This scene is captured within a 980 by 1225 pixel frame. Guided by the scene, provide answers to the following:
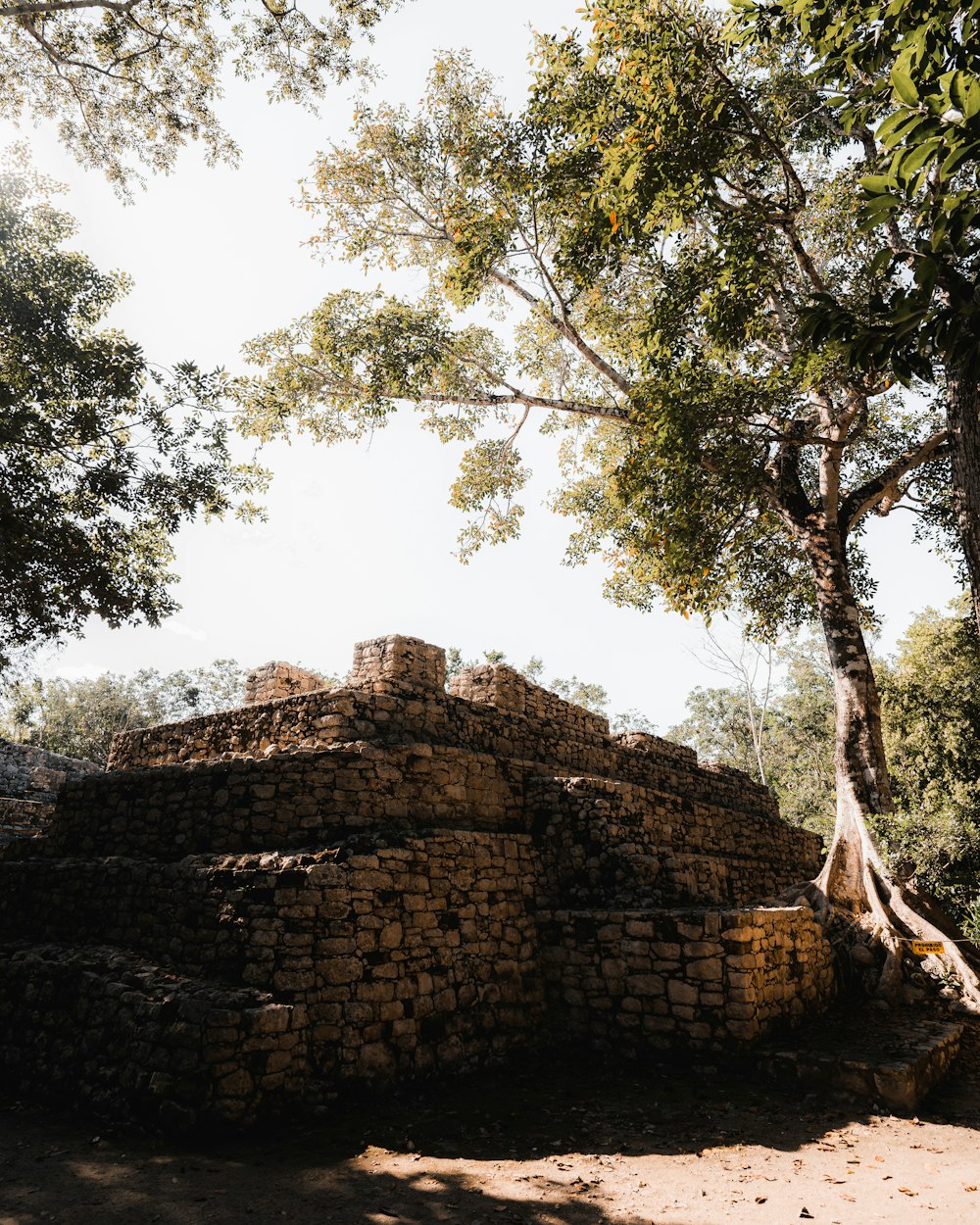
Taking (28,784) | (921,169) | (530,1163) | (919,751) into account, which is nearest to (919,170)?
(921,169)

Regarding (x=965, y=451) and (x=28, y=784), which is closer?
(x=965, y=451)

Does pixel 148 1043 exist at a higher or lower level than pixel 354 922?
lower

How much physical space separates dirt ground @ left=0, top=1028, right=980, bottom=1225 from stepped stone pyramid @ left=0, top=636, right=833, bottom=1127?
406 mm

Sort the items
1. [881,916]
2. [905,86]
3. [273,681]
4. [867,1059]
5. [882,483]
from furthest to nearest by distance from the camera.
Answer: [882,483] → [273,681] → [881,916] → [867,1059] → [905,86]

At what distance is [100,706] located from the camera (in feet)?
135

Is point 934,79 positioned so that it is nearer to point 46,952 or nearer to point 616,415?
point 46,952

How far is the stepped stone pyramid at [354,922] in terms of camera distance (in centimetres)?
548

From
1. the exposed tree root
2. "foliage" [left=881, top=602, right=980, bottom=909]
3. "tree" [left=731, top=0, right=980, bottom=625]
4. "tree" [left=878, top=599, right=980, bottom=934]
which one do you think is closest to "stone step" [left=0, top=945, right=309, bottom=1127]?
"tree" [left=731, top=0, right=980, bottom=625]

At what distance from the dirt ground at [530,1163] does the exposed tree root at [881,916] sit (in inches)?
106

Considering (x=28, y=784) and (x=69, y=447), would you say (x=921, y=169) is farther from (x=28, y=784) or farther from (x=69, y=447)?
(x=28, y=784)

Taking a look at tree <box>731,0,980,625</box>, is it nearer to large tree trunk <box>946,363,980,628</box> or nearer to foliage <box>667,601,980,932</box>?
large tree trunk <box>946,363,980,628</box>

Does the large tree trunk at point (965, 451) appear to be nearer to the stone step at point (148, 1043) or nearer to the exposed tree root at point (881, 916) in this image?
the exposed tree root at point (881, 916)

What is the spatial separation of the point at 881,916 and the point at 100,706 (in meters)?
42.7

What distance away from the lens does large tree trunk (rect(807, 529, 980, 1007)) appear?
A: 9.19m
